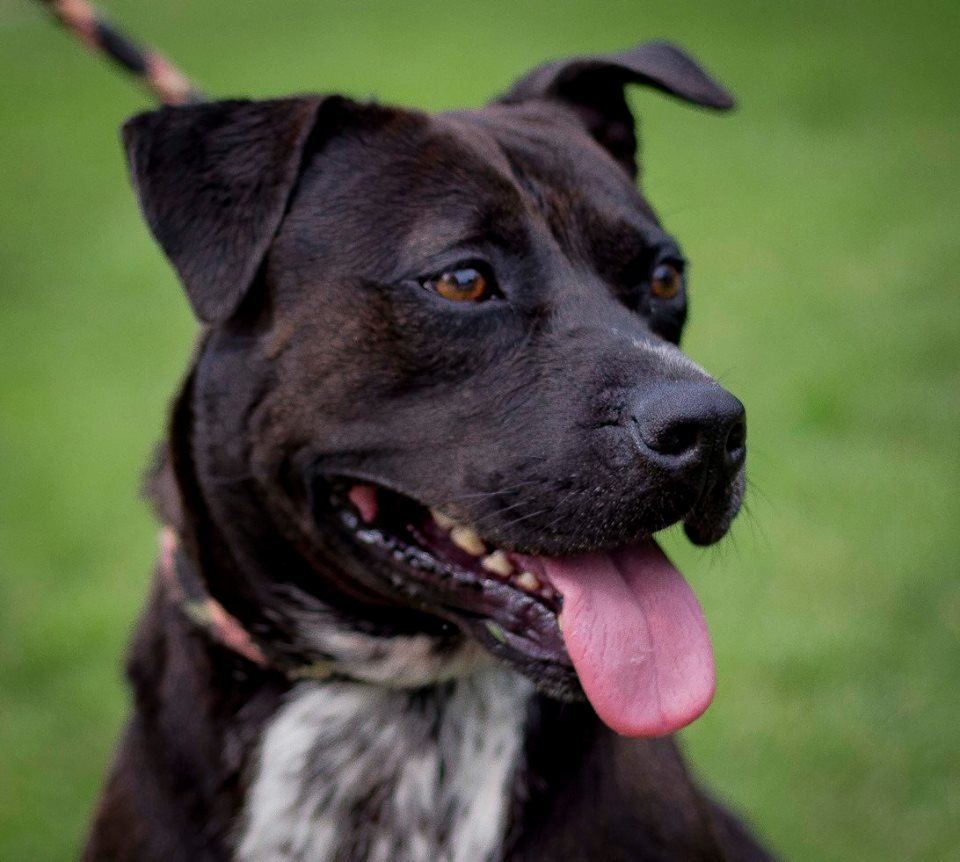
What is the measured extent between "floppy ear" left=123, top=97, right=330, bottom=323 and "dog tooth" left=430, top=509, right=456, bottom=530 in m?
0.58

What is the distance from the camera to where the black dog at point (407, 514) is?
2.38m

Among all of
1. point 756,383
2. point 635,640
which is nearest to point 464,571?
point 635,640

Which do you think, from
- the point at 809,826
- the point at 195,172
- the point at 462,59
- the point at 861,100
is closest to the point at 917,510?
the point at 809,826

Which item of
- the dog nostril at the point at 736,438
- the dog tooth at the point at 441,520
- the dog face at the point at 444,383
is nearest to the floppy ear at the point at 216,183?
the dog face at the point at 444,383

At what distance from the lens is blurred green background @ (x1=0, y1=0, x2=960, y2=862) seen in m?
4.46

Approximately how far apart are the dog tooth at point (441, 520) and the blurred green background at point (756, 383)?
0.62 metres

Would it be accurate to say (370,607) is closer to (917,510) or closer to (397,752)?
(397,752)

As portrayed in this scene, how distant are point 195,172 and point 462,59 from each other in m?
12.7

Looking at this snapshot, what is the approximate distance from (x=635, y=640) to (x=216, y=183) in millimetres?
1240

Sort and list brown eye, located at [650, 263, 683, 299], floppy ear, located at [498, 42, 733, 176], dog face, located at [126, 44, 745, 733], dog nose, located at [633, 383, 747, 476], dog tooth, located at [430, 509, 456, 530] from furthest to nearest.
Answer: floppy ear, located at [498, 42, 733, 176], brown eye, located at [650, 263, 683, 299], dog tooth, located at [430, 509, 456, 530], dog face, located at [126, 44, 745, 733], dog nose, located at [633, 383, 747, 476]

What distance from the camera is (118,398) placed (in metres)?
7.54

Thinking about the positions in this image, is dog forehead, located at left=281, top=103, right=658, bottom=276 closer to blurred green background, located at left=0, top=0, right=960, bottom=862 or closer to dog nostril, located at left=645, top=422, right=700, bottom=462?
dog nostril, located at left=645, top=422, right=700, bottom=462

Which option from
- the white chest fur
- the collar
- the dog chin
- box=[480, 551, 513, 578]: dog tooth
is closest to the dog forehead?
the dog chin

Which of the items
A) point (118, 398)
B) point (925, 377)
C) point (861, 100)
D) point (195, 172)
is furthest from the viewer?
point (861, 100)
